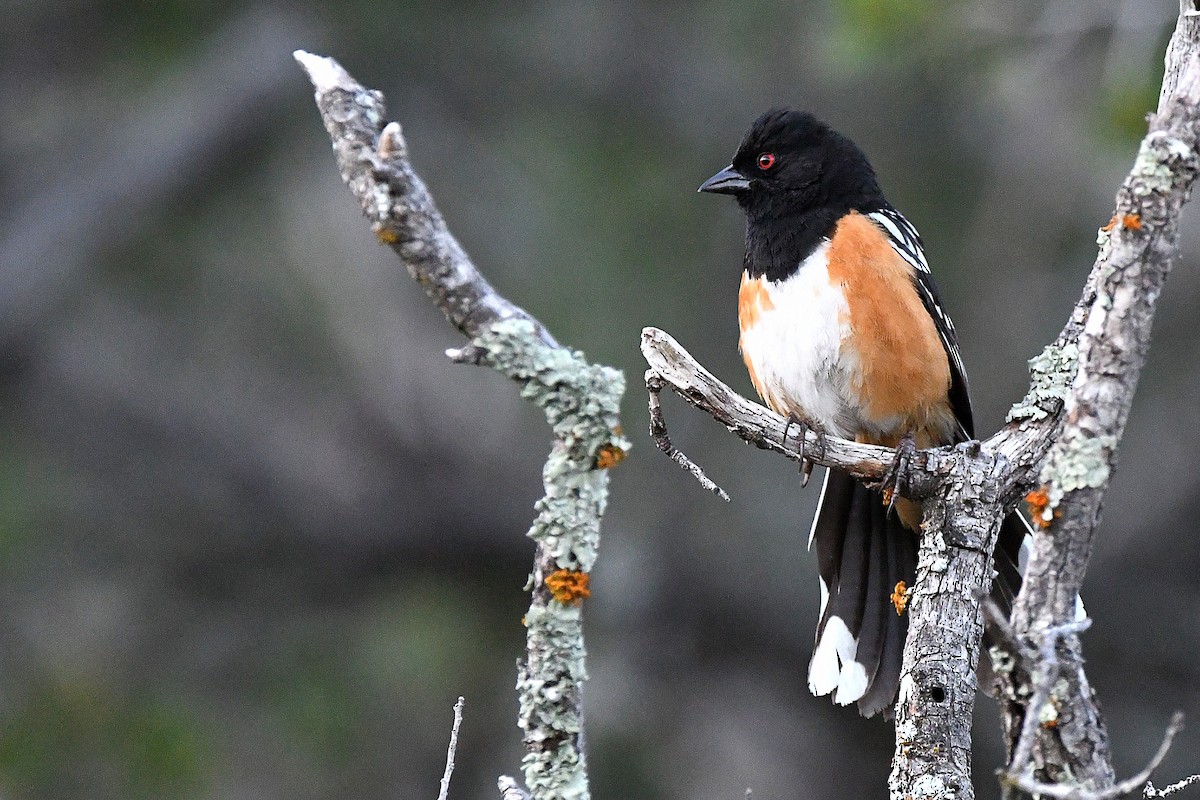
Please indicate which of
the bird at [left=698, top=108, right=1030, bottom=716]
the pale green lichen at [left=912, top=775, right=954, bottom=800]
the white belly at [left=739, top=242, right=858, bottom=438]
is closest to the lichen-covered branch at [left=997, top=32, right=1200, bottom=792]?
the pale green lichen at [left=912, top=775, right=954, bottom=800]

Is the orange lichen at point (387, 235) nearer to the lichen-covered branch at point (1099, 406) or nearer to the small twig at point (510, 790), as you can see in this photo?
the small twig at point (510, 790)

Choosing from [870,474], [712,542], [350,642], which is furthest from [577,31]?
[870,474]

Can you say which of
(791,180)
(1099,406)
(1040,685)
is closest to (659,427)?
(1099,406)

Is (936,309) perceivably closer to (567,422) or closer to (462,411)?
(567,422)

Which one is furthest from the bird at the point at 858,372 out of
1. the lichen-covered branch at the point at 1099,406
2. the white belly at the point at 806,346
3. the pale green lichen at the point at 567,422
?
the pale green lichen at the point at 567,422

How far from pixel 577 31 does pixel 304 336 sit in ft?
5.58

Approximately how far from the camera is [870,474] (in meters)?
2.39

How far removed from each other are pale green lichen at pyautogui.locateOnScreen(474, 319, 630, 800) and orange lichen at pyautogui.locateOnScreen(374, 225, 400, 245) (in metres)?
0.15

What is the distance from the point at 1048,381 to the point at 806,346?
80 cm

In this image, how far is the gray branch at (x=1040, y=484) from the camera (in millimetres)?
1659

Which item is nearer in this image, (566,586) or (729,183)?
(566,586)

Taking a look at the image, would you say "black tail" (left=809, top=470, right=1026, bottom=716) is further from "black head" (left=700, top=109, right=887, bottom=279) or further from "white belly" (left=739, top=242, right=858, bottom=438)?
"black head" (left=700, top=109, right=887, bottom=279)

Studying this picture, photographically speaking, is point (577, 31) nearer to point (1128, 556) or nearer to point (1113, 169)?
point (1113, 169)

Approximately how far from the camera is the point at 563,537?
1.56 m
